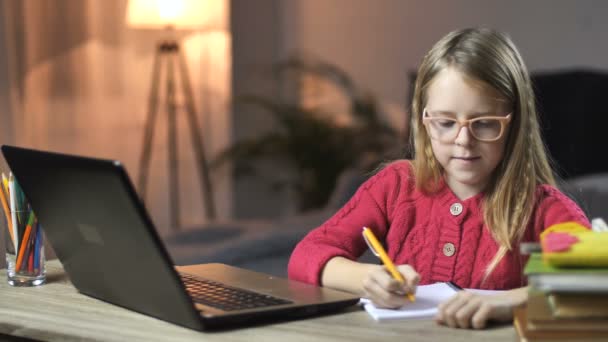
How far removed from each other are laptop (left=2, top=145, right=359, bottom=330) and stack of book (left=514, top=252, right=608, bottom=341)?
0.30m

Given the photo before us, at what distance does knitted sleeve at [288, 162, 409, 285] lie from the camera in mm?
1522

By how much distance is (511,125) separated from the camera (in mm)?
1498

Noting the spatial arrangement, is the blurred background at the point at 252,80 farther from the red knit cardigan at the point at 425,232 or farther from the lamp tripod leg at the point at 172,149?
the red knit cardigan at the point at 425,232

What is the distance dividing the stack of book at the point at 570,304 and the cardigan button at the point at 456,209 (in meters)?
0.50

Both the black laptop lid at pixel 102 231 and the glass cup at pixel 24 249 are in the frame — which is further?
the glass cup at pixel 24 249

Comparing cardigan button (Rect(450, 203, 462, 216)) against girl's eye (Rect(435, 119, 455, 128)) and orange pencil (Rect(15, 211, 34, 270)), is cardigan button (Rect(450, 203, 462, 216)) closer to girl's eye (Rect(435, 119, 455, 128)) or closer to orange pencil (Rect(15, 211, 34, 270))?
girl's eye (Rect(435, 119, 455, 128))

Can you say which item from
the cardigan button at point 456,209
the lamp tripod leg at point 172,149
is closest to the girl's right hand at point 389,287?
the cardigan button at point 456,209

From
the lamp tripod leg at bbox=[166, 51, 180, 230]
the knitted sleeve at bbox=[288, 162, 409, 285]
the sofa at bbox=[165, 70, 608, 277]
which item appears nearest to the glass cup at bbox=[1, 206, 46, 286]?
the knitted sleeve at bbox=[288, 162, 409, 285]

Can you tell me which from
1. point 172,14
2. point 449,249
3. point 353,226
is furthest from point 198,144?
point 449,249

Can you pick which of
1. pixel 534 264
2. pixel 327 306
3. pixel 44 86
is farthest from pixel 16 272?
pixel 44 86

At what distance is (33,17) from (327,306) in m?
3.15

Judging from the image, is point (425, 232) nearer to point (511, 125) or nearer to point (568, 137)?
point (511, 125)

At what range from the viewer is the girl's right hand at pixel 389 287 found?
4.05 feet

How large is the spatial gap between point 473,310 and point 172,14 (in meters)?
3.49
